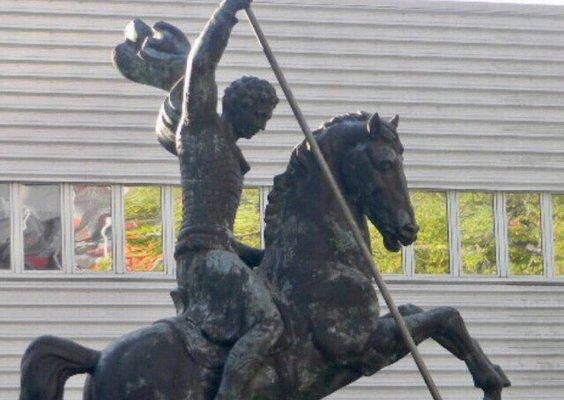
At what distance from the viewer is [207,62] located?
1574cm

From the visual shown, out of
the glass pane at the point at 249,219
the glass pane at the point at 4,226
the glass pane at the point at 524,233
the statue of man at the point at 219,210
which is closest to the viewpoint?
the statue of man at the point at 219,210

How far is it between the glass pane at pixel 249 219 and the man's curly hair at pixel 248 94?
2016 centimetres

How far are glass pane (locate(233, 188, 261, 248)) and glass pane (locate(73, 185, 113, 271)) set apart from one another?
5.59ft

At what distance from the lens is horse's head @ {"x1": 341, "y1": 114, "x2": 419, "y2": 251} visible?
15727mm

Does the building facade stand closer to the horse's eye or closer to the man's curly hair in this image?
the man's curly hair

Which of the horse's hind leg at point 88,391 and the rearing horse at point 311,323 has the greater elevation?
the rearing horse at point 311,323

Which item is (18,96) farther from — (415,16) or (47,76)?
(415,16)

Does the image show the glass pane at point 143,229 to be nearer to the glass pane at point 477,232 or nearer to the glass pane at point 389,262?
the glass pane at point 389,262

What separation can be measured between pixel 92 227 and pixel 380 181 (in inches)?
873

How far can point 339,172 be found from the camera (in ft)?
52.0

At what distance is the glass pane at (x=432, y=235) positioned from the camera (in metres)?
38.8

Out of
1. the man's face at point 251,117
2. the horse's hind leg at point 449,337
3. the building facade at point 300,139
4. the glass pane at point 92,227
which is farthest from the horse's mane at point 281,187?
the glass pane at point 92,227

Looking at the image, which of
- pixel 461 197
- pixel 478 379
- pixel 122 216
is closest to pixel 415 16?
pixel 461 197

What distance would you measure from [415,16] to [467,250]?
3.09m
